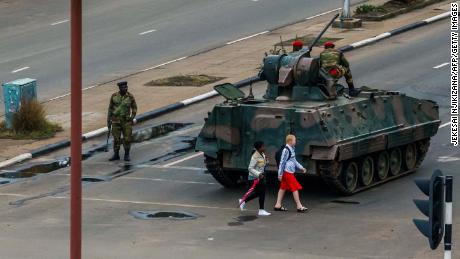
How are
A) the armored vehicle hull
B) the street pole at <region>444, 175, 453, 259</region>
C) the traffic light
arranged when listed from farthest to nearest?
the armored vehicle hull, the street pole at <region>444, 175, 453, 259</region>, the traffic light

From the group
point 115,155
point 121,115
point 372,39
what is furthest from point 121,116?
point 372,39

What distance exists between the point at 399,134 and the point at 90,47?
17.7 m

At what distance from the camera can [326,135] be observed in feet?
75.6

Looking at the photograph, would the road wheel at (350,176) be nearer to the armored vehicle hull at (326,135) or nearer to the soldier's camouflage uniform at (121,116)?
the armored vehicle hull at (326,135)

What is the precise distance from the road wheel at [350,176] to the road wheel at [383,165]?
827mm

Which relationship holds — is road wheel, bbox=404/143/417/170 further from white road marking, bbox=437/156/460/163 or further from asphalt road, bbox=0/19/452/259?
white road marking, bbox=437/156/460/163

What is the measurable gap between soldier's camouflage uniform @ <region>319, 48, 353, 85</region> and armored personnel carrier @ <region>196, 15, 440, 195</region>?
346 mm

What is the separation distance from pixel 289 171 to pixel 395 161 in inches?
141

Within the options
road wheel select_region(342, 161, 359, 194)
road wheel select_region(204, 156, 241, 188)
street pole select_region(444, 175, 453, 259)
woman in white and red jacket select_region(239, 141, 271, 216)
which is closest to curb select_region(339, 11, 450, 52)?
road wheel select_region(204, 156, 241, 188)

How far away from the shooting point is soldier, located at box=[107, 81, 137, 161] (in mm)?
27578

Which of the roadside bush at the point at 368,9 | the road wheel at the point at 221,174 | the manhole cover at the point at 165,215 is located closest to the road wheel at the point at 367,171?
the road wheel at the point at 221,174

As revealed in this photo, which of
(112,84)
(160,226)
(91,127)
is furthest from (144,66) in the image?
(160,226)

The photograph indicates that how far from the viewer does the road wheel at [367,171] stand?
2420cm

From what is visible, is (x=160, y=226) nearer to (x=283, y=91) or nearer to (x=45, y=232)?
(x=45, y=232)
